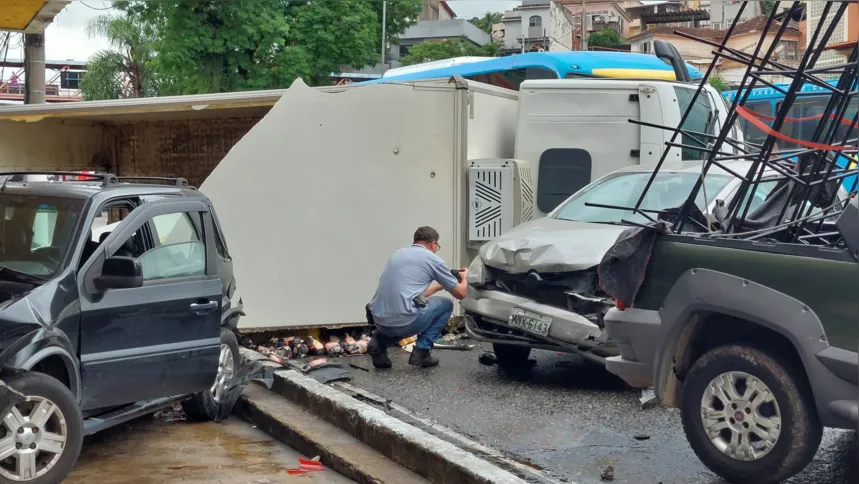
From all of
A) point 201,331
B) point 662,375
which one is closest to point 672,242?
point 662,375

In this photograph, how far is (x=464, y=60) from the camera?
48.5 feet

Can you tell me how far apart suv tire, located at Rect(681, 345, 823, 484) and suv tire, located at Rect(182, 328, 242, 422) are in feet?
10.9

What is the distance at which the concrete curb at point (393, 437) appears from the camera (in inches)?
190

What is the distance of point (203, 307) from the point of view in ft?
19.8

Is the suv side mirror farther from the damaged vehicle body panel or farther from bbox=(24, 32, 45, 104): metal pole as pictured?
bbox=(24, 32, 45, 104): metal pole

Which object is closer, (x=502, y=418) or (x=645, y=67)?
(x=502, y=418)

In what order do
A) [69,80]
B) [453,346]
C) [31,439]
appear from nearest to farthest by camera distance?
1. [31,439]
2. [453,346]
3. [69,80]

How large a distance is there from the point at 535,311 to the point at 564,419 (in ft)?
2.90

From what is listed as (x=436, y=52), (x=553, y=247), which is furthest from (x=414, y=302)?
(x=436, y=52)

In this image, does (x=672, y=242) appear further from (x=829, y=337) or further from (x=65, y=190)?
(x=65, y=190)

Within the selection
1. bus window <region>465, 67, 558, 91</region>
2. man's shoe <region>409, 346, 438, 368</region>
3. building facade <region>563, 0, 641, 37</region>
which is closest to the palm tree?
bus window <region>465, 67, 558, 91</region>

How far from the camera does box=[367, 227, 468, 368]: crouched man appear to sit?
26.1 feet

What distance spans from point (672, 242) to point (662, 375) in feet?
2.32

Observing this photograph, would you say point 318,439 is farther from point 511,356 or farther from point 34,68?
point 34,68
